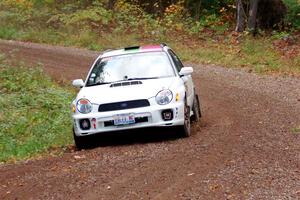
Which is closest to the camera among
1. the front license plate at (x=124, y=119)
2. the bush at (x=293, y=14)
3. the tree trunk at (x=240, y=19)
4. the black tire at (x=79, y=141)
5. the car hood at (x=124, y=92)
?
A: the front license plate at (x=124, y=119)

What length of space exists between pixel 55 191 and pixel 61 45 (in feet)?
72.1

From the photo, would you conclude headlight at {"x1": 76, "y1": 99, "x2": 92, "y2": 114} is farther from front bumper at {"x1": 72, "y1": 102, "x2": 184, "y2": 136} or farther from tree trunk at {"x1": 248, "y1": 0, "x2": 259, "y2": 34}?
tree trunk at {"x1": 248, "y1": 0, "x2": 259, "y2": 34}

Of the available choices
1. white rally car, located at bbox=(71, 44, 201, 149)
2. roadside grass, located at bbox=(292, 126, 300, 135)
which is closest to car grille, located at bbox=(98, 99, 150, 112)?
white rally car, located at bbox=(71, 44, 201, 149)

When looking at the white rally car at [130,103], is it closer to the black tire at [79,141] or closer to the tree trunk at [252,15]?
the black tire at [79,141]

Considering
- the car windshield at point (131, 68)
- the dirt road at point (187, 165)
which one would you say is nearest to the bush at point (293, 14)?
the dirt road at point (187, 165)

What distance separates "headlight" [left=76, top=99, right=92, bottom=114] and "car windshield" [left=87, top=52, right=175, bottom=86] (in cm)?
87

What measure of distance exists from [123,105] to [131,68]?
1.39 m

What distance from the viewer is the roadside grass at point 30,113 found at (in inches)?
442

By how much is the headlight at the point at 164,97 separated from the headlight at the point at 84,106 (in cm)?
112

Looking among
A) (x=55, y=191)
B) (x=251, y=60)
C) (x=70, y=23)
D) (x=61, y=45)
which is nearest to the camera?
(x=55, y=191)

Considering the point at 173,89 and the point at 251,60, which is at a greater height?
the point at 173,89

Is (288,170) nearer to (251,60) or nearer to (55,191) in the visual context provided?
(55,191)

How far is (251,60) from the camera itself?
77.3 ft

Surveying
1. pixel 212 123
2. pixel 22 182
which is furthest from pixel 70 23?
pixel 22 182
